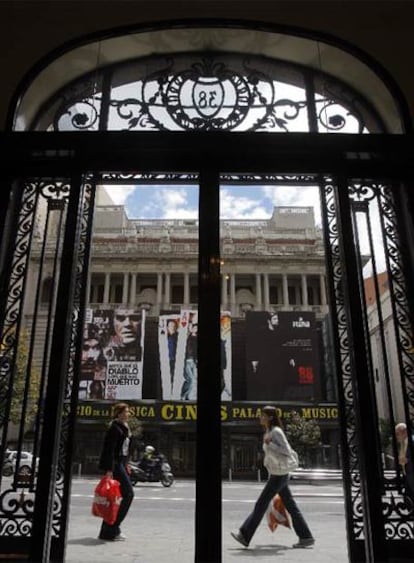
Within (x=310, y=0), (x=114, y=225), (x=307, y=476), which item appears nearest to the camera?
(x=310, y=0)

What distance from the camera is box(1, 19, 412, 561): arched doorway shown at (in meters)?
1.94

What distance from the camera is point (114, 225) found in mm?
3498

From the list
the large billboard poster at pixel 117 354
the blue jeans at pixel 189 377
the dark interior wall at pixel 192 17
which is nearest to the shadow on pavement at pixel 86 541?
the blue jeans at pixel 189 377

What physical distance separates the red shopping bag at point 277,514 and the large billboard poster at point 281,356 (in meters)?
4.24

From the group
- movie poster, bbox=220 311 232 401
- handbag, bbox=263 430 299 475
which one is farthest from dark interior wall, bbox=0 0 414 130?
handbag, bbox=263 430 299 475

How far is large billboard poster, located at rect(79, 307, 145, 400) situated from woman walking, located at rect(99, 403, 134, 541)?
152 cm

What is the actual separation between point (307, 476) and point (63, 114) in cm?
358

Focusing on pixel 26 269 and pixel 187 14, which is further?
pixel 187 14

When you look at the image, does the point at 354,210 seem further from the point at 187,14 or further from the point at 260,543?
the point at 260,543

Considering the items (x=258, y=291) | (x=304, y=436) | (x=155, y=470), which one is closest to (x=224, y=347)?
(x=258, y=291)

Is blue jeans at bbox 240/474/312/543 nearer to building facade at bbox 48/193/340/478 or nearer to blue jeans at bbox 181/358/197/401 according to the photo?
building facade at bbox 48/193/340/478

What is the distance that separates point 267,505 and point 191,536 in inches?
19.6

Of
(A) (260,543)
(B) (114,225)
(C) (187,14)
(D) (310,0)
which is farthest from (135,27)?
(A) (260,543)

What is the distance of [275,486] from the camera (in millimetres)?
2775
